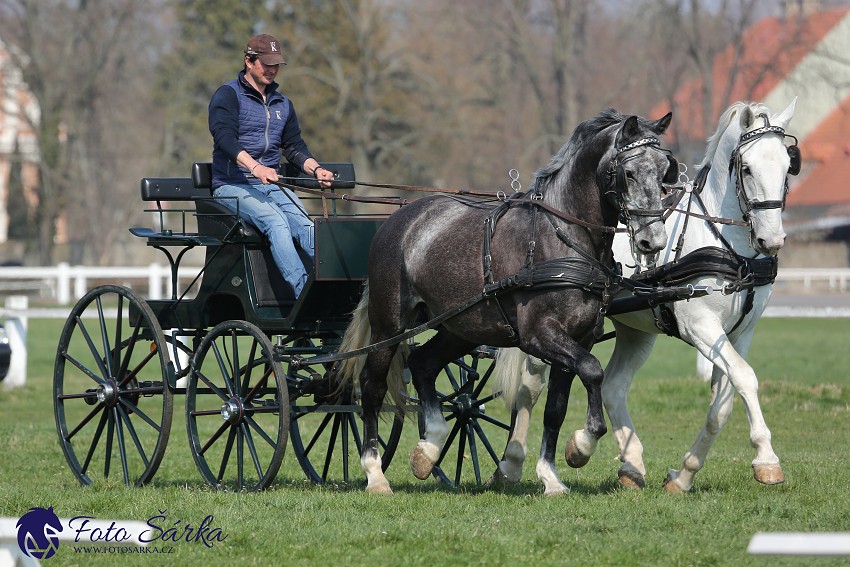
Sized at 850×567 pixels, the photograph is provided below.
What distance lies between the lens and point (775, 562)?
550cm

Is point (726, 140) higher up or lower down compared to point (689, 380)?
higher up

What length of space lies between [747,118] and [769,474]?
6.35 feet

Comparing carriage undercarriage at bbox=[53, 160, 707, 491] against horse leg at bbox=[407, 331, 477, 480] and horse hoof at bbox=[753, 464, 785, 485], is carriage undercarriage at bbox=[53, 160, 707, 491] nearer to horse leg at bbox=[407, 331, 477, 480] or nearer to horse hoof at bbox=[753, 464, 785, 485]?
horse leg at bbox=[407, 331, 477, 480]

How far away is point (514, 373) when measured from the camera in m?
7.99

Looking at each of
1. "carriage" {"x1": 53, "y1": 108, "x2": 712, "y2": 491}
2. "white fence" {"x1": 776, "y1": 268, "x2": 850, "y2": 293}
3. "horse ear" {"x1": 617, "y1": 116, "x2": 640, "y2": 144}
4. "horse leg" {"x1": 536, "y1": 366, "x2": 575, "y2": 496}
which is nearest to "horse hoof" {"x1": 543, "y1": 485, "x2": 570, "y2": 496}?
"horse leg" {"x1": 536, "y1": 366, "x2": 575, "y2": 496}

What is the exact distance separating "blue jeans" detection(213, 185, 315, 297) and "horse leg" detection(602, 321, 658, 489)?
2.01 meters

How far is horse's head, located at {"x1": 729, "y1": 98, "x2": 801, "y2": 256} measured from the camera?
6895 mm

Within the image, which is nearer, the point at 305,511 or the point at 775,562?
the point at 775,562

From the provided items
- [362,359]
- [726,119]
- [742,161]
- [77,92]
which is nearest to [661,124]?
[742,161]

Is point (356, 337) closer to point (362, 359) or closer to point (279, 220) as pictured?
point (362, 359)

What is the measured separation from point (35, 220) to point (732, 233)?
4109 centimetres

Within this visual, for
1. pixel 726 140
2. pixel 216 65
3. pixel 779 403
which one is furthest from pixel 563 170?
pixel 216 65

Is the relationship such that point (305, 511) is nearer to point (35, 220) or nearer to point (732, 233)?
point (732, 233)

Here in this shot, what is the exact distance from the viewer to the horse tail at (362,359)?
769 cm
